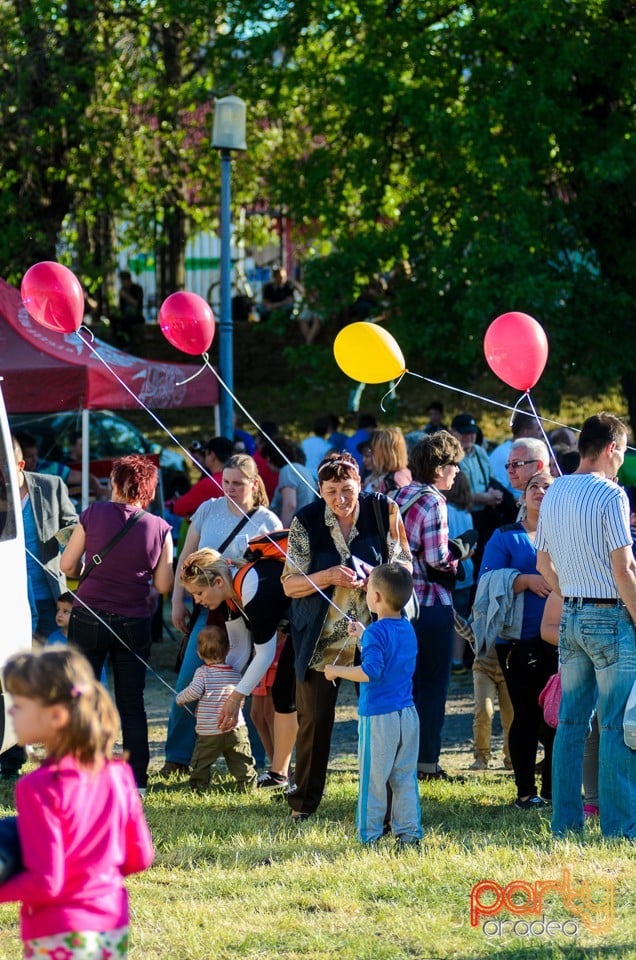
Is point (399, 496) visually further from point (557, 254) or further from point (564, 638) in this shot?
point (557, 254)

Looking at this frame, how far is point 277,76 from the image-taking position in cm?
1542

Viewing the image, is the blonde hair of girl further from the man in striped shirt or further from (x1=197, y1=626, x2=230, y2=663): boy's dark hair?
(x1=197, y1=626, x2=230, y2=663): boy's dark hair

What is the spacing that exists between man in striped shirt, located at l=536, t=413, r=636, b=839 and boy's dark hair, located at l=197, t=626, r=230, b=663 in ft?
6.94

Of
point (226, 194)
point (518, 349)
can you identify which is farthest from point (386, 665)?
point (226, 194)

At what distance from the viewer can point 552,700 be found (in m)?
6.34

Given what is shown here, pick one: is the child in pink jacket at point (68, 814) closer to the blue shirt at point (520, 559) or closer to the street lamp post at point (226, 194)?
the blue shirt at point (520, 559)

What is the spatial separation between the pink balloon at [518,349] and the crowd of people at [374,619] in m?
0.38

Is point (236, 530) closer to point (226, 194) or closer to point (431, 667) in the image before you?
point (431, 667)

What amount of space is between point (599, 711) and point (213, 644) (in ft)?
7.66

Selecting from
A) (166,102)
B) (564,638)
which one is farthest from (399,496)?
(166,102)

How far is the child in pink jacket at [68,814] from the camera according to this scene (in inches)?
119

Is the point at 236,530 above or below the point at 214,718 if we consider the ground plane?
above

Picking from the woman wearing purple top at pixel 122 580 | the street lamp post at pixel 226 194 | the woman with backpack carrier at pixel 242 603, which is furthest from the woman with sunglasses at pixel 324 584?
the street lamp post at pixel 226 194

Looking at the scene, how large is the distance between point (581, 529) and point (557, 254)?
30.5 feet
